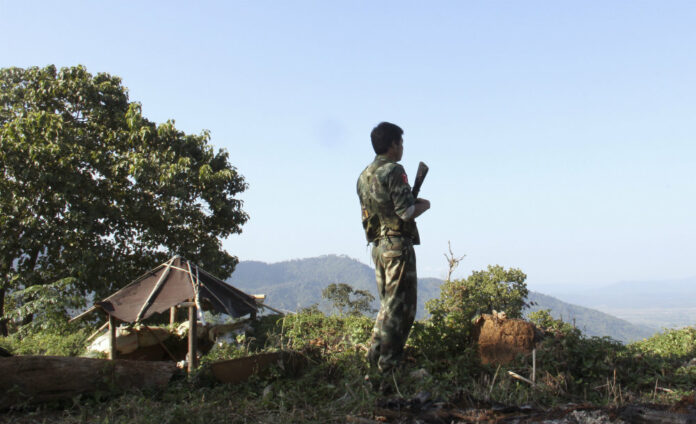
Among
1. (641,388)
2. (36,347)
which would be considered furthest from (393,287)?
(36,347)

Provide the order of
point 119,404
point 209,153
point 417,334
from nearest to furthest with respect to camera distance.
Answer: point 119,404 → point 417,334 → point 209,153

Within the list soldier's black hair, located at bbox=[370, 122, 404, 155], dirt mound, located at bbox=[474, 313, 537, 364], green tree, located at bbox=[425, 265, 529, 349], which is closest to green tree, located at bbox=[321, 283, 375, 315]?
green tree, located at bbox=[425, 265, 529, 349]

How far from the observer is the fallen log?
15.9 feet

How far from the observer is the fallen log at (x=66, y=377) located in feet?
15.9

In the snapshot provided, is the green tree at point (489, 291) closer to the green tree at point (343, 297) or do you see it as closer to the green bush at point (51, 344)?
the green bush at point (51, 344)

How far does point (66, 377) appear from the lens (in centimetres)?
518

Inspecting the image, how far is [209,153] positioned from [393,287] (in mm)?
14543

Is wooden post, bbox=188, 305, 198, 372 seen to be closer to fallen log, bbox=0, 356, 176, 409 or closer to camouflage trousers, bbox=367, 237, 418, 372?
fallen log, bbox=0, 356, 176, 409

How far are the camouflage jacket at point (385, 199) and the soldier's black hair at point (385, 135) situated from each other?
12cm

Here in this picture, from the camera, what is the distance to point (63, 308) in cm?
1173

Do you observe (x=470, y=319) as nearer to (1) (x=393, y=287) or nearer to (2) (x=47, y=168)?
(1) (x=393, y=287)

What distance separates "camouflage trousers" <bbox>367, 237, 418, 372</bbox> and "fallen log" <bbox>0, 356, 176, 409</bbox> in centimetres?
249

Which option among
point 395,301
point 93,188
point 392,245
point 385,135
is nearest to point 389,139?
point 385,135

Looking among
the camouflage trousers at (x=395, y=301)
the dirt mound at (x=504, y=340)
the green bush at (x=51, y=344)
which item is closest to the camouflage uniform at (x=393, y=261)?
the camouflage trousers at (x=395, y=301)
